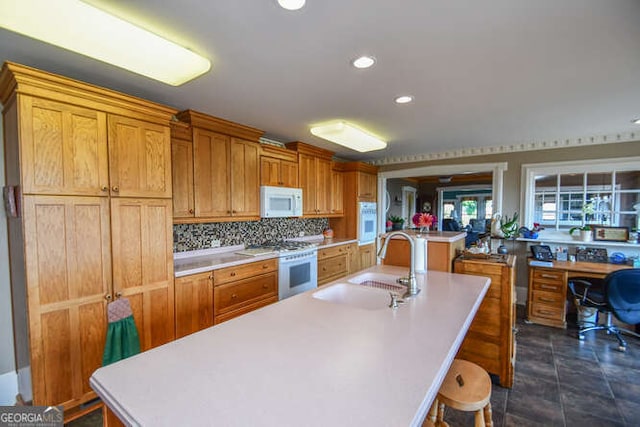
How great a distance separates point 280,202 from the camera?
3627mm

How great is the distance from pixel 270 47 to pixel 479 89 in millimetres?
1656

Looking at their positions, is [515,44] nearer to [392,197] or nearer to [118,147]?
[118,147]

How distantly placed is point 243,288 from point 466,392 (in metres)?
2.17

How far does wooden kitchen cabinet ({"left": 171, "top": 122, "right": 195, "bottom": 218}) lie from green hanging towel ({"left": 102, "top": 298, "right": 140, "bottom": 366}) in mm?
937

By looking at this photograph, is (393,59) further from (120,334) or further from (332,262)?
(332,262)

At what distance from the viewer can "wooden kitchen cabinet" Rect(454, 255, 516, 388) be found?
218 centimetres

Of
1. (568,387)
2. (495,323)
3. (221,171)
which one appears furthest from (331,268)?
(568,387)

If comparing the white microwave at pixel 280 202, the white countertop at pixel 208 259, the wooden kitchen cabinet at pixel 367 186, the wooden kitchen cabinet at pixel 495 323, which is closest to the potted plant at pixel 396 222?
the wooden kitchen cabinet at pixel 367 186

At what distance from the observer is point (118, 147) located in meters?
2.03

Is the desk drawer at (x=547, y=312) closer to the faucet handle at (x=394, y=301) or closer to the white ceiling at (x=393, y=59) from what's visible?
the white ceiling at (x=393, y=59)

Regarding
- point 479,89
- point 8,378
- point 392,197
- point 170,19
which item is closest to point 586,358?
point 479,89

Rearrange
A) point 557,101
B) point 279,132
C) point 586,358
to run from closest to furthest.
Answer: point 557,101, point 586,358, point 279,132

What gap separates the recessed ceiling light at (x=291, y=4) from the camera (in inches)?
49.5

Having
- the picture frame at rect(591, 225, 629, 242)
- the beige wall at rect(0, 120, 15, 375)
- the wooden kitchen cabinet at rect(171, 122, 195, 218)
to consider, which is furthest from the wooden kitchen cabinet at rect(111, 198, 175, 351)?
the picture frame at rect(591, 225, 629, 242)
